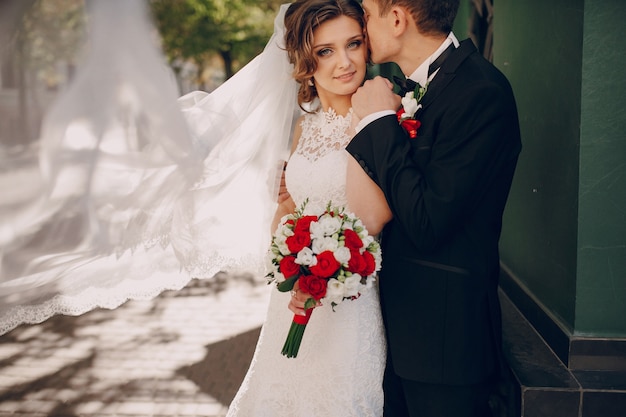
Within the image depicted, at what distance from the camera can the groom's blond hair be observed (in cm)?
257

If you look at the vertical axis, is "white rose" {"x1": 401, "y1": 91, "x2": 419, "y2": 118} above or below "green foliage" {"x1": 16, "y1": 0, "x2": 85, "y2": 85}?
below

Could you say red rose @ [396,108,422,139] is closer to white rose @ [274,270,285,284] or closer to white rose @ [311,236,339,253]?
white rose @ [311,236,339,253]

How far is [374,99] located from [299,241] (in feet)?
2.09

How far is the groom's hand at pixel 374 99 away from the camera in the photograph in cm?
253

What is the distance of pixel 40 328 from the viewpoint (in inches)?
262

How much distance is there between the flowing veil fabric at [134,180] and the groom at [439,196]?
2.78 ft

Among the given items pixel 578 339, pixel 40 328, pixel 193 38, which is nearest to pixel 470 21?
pixel 578 339

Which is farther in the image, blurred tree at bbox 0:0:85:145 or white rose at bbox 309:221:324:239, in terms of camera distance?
blurred tree at bbox 0:0:85:145

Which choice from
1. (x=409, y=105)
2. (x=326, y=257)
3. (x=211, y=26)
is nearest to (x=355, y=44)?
(x=409, y=105)

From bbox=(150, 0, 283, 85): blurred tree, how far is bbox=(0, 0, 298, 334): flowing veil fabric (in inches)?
759

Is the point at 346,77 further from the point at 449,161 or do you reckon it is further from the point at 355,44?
the point at 449,161

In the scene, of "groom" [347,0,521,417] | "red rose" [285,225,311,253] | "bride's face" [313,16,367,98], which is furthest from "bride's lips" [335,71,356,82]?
"red rose" [285,225,311,253]

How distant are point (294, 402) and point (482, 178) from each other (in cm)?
132

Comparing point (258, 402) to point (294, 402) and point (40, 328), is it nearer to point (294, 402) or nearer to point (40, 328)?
point (294, 402)
